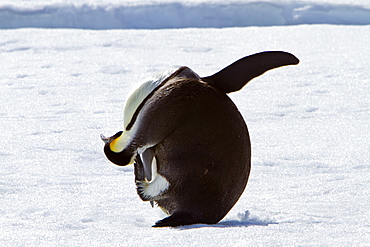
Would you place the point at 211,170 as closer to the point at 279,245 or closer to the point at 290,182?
the point at 279,245

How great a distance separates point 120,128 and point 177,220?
2250 millimetres

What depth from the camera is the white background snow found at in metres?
2.37

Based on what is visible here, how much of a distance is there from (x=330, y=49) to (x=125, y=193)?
492 centimetres

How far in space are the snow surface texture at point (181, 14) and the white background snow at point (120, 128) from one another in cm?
5

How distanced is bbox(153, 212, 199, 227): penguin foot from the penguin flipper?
1.77 ft

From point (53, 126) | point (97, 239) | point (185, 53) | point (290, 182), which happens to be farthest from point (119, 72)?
point (97, 239)

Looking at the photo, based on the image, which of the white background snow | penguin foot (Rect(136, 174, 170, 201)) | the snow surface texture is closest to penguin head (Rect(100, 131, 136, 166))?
penguin foot (Rect(136, 174, 170, 201))

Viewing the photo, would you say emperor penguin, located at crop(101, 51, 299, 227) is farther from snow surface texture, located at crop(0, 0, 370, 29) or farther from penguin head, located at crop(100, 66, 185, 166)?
snow surface texture, located at crop(0, 0, 370, 29)

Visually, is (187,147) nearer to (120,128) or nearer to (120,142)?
(120,142)

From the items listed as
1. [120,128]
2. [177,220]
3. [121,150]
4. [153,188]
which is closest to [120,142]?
[121,150]

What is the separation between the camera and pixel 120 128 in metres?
4.63

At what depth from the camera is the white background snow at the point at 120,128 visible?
7.78 feet

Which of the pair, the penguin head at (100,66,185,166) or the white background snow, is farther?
the penguin head at (100,66,185,166)

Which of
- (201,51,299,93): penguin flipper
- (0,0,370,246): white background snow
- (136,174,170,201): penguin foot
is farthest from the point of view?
(201,51,299,93): penguin flipper
